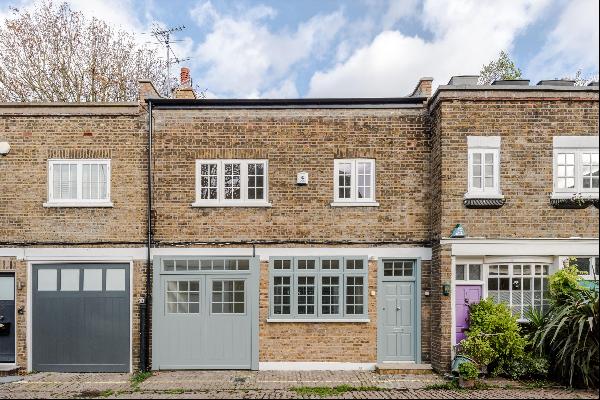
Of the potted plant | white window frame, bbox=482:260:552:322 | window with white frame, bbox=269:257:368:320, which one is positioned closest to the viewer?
the potted plant

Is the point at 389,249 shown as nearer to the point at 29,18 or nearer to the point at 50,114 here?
the point at 50,114

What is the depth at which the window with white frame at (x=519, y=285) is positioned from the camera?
10.7m

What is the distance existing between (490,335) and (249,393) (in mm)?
5153

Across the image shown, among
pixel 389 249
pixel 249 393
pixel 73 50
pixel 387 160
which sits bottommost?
pixel 249 393

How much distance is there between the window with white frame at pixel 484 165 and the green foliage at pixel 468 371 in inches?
144

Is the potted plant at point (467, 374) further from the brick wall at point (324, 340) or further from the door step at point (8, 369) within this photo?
the door step at point (8, 369)

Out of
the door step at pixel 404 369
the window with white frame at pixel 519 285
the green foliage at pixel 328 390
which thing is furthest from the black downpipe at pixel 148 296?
the window with white frame at pixel 519 285

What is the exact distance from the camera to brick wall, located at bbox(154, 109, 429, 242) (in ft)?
36.9

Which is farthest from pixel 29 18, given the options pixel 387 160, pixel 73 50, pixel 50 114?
pixel 387 160

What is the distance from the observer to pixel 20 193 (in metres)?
11.3

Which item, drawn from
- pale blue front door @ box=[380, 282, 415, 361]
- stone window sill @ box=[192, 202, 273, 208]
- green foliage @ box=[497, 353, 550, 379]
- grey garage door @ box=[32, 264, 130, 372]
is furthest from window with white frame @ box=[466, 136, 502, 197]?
grey garage door @ box=[32, 264, 130, 372]

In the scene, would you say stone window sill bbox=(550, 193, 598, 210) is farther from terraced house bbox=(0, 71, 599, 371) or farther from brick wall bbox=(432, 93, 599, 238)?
terraced house bbox=(0, 71, 599, 371)

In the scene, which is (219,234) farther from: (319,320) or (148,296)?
(319,320)

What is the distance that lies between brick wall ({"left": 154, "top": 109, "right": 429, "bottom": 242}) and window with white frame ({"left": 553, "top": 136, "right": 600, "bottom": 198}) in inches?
113
